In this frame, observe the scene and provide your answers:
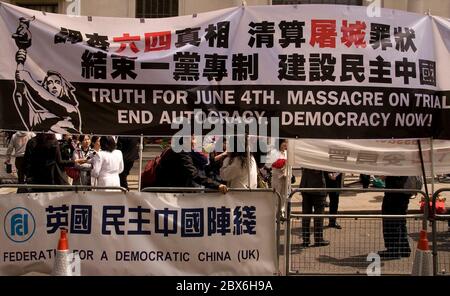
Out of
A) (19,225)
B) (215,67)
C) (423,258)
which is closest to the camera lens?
(423,258)

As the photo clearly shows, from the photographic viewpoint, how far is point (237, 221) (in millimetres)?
Answer: 5848

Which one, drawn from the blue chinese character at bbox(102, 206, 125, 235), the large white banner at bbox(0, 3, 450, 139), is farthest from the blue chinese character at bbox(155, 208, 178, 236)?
the large white banner at bbox(0, 3, 450, 139)

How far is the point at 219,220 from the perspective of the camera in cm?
583

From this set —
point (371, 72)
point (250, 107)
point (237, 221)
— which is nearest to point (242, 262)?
point (237, 221)

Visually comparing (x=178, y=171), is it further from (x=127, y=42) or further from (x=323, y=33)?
(x=323, y=33)

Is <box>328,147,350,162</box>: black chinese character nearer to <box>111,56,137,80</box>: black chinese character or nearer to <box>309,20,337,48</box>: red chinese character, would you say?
<box>309,20,337,48</box>: red chinese character

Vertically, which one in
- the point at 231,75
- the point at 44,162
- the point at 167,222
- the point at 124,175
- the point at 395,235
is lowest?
the point at 395,235

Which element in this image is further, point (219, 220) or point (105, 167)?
point (105, 167)

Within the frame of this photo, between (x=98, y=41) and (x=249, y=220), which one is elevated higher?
(x=98, y=41)

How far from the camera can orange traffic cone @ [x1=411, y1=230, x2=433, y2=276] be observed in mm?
5523

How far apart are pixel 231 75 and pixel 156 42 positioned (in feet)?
2.92

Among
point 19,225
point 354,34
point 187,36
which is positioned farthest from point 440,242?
point 19,225
